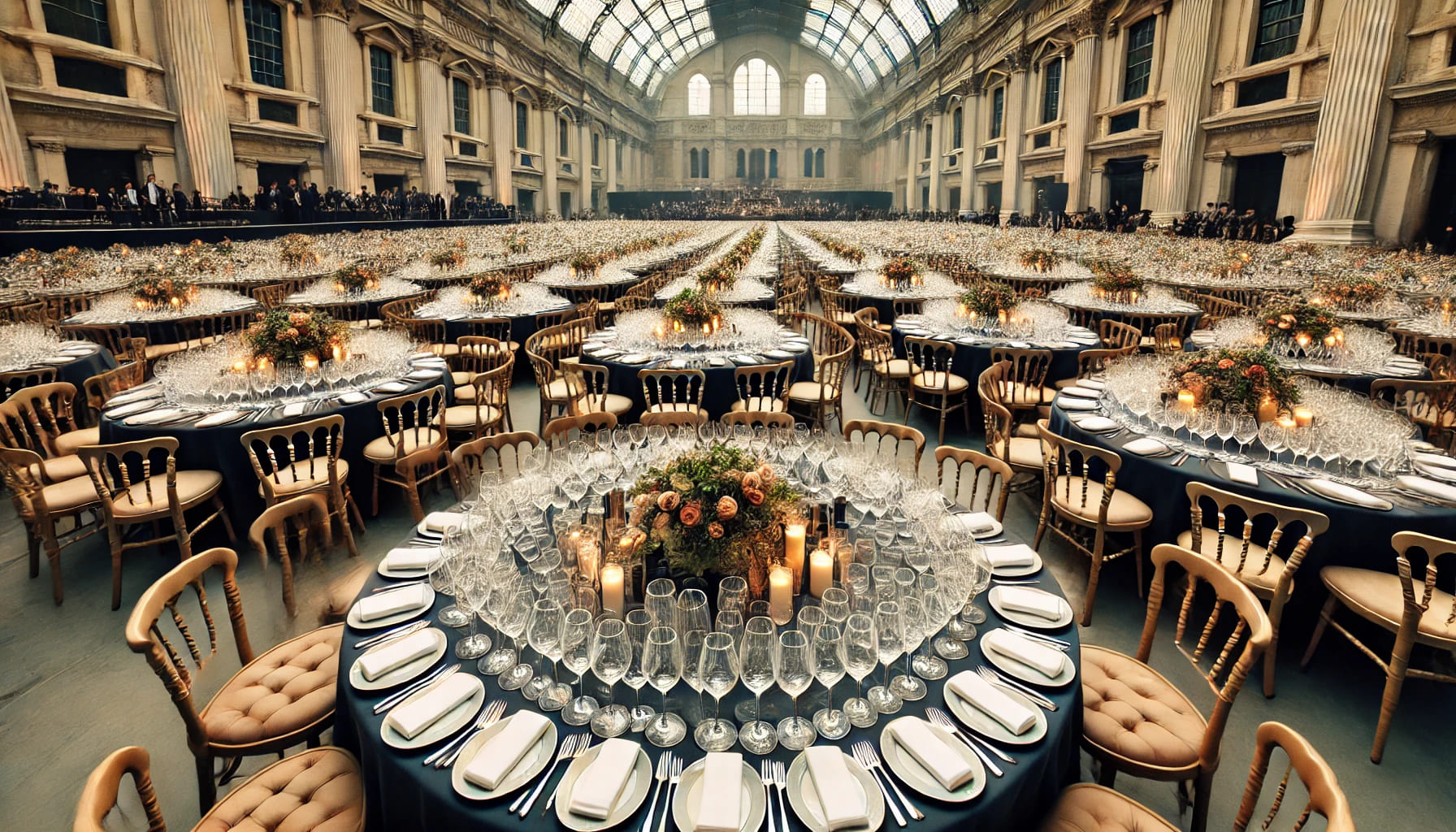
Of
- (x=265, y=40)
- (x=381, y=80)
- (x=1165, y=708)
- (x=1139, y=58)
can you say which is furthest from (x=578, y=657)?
(x=381, y=80)

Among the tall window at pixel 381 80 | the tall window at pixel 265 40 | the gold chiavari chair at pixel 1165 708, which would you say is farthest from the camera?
the tall window at pixel 381 80

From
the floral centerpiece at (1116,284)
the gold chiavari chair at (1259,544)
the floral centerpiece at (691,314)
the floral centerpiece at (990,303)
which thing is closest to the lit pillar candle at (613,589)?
the gold chiavari chair at (1259,544)

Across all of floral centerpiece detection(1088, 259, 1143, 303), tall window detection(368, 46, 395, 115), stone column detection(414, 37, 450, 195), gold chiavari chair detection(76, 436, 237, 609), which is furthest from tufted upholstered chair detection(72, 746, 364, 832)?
stone column detection(414, 37, 450, 195)

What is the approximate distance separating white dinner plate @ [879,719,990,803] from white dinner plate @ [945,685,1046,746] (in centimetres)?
8

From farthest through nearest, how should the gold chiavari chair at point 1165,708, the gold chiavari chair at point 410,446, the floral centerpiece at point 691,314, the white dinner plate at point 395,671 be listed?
the floral centerpiece at point 691,314 < the gold chiavari chair at point 410,446 < the gold chiavari chair at point 1165,708 < the white dinner plate at point 395,671

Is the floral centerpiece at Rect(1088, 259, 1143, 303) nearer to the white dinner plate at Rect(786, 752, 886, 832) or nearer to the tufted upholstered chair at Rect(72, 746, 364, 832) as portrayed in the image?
the white dinner plate at Rect(786, 752, 886, 832)

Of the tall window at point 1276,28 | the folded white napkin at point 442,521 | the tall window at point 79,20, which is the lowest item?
the folded white napkin at point 442,521

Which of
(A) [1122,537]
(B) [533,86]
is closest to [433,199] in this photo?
(B) [533,86]

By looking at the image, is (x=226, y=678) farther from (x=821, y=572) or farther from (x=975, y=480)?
(x=975, y=480)

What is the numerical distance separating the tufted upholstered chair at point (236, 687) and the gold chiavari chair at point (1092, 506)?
3.58 metres

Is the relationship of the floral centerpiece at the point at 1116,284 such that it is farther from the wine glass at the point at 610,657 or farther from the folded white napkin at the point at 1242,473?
the wine glass at the point at 610,657

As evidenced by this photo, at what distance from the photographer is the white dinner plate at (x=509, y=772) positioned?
5.10 feet

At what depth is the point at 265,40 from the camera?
20.0 metres

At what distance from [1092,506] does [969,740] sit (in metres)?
2.84
